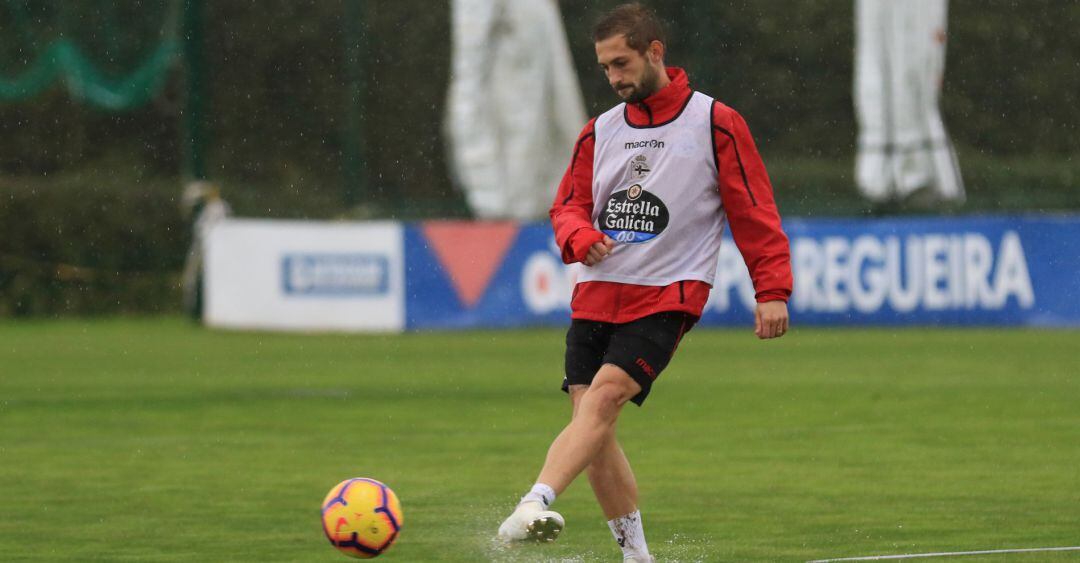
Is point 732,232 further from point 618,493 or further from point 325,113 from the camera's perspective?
point 325,113

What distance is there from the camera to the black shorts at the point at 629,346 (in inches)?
270

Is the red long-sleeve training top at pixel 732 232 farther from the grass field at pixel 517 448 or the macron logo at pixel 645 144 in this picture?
the grass field at pixel 517 448

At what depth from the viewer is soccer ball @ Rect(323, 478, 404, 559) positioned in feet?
23.0

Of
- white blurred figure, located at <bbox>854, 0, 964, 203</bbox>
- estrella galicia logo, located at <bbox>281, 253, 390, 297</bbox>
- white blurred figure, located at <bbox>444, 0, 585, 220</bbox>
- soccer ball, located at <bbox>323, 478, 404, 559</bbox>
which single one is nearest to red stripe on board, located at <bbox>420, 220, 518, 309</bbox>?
estrella galicia logo, located at <bbox>281, 253, 390, 297</bbox>

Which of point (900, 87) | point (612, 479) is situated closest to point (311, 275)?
point (900, 87)

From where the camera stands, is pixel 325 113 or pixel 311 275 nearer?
pixel 311 275

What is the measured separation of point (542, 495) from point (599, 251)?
89 centimetres

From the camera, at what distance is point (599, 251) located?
6859 millimetres

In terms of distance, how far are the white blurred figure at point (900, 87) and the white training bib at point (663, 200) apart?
18.2 meters

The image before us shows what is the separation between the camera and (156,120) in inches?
1507

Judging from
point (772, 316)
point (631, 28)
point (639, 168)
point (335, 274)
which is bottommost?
point (335, 274)

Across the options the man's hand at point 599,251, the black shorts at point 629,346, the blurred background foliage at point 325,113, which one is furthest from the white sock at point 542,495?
the blurred background foliage at point 325,113

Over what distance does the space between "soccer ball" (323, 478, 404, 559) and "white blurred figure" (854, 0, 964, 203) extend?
1844 centimetres

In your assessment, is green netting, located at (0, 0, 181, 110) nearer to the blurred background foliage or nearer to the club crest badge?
the blurred background foliage
